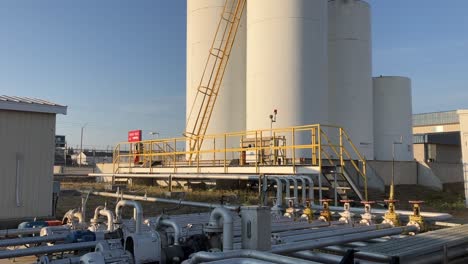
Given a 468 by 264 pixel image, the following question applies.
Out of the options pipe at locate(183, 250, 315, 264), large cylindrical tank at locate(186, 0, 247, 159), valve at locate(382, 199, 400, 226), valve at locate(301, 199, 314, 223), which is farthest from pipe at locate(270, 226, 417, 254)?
large cylindrical tank at locate(186, 0, 247, 159)

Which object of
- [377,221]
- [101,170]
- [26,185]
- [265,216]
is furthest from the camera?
[101,170]

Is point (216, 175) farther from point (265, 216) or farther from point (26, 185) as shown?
point (265, 216)

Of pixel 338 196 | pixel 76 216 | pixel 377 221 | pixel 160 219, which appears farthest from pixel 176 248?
pixel 338 196

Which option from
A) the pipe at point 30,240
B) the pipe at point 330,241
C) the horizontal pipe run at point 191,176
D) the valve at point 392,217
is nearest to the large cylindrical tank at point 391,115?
the horizontal pipe run at point 191,176

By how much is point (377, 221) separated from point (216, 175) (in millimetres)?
9211

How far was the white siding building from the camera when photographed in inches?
436

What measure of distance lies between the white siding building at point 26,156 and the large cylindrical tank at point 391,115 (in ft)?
60.3

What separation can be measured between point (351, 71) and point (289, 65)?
6.09 m

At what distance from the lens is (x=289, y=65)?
1881 cm

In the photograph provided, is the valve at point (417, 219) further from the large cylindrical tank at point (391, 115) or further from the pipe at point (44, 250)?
the large cylindrical tank at point (391, 115)

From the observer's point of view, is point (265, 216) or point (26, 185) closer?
point (265, 216)

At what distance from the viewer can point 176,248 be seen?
17.6ft

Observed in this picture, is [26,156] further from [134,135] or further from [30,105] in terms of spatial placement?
[134,135]

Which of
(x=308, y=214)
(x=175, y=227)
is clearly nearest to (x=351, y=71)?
(x=308, y=214)
